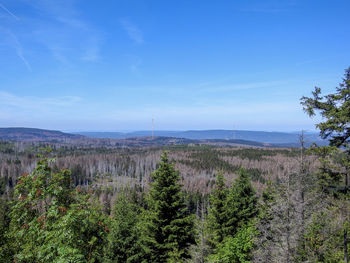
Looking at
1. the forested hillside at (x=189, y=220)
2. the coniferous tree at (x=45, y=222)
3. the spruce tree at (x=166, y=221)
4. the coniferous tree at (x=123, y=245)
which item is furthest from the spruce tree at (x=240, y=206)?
the coniferous tree at (x=45, y=222)

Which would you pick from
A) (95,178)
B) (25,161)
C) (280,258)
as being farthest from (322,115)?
(25,161)

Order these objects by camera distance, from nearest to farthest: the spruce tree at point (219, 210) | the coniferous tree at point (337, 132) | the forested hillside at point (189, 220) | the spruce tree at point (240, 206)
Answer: the forested hillside at point (189, 220) < the coniferous tree at point (337, 132) < the spruce tree at point (219, 210) < the spruce tree at point (240, 206)

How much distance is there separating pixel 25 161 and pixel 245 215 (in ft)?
514

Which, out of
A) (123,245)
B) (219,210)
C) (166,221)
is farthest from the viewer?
(219,210)

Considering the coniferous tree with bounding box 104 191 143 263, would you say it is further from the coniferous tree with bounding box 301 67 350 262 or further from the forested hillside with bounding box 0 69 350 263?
the coniferous tree with bounding box 301 67 350 262

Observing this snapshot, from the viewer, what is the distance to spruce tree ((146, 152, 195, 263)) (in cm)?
1656

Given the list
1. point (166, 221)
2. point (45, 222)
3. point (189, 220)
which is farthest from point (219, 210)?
point (45, 222)

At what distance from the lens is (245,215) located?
24062mm

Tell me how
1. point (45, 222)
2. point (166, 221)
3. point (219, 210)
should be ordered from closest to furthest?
point (45, 222), point (166, 221), point (219, 210)

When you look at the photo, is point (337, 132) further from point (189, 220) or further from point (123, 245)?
point (123, 245)

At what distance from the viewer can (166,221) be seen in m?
17.2

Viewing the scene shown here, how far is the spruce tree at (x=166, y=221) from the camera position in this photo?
16.6 m

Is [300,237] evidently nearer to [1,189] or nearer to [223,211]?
[223,211]

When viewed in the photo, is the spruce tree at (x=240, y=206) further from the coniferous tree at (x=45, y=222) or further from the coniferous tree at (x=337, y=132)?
the coniferous tree at (x=45, y=222)
